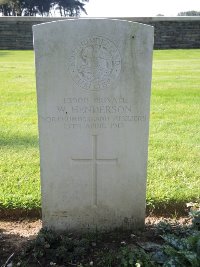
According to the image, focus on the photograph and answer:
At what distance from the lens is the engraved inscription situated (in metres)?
2.85

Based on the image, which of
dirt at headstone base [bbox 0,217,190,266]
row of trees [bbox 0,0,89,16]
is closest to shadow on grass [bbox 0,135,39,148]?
dirt at headstone base [bbox 0,217,190,266]

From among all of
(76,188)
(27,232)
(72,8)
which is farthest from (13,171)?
(72,8)

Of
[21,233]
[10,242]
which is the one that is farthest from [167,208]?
[10,242]

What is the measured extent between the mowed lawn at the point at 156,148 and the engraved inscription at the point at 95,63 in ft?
4.26

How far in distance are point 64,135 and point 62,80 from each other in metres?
0.42

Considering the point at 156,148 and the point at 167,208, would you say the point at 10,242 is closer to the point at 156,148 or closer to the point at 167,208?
the point at 167,208

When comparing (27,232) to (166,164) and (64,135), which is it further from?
(166,164)

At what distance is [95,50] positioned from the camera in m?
2.86

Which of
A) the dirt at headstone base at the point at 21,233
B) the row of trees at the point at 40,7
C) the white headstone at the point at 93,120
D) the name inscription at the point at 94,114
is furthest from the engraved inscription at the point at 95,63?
the row of trees at the point at 40,7

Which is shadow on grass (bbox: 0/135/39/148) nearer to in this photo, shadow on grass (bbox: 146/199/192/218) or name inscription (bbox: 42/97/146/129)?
shadow on grass (bbox: 146/199/192/218)

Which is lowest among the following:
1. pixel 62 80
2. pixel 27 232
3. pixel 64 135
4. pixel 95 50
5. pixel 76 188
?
pixel 27 232

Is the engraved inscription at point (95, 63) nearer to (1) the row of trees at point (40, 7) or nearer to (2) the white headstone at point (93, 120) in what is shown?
(2) the white headstone at point (93, 120)

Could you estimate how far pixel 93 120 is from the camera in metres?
3.00

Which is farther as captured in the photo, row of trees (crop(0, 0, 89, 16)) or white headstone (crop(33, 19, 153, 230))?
row of trees (crop(0, 0, 89, 16))
